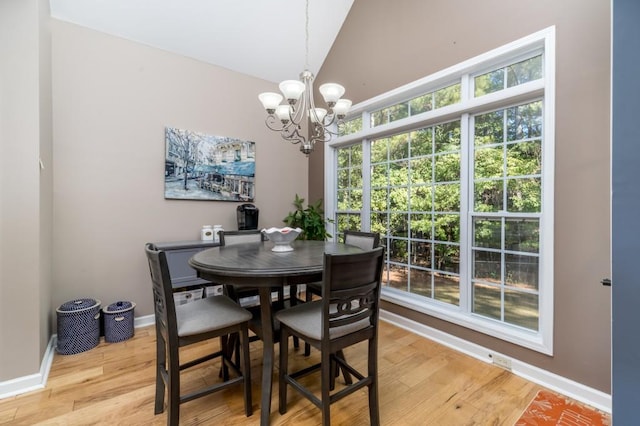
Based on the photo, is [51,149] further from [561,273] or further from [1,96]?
[561,273]

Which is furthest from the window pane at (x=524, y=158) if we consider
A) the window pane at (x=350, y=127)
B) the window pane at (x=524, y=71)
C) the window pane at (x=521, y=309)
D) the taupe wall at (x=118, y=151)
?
the taupe wall at (x=118, y=151)

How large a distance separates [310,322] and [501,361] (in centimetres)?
174

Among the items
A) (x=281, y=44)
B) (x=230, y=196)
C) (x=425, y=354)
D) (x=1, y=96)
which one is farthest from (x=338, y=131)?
Answer: (x=1, y=96)

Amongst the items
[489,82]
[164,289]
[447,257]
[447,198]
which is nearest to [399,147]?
[447,198]

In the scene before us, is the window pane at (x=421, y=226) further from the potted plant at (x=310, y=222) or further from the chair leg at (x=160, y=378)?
the chair leg at (x=160, y=378)

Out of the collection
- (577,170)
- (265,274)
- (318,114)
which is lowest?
(265,274)

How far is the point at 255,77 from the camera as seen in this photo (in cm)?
397

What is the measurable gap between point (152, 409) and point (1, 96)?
2.29 meters

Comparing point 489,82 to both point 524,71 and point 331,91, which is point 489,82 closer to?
point 524,71

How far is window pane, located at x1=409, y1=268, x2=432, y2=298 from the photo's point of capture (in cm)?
305

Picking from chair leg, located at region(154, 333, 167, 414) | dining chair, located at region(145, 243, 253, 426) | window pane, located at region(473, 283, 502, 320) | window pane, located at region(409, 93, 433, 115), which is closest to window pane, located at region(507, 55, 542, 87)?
window pane, located at region(409, 93, 433, 115)

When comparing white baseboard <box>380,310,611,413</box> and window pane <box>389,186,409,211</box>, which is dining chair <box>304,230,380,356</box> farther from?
white baseboard <box>380,310,611,413</box>

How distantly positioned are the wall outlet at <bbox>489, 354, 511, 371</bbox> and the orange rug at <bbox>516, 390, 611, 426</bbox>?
1.04ft

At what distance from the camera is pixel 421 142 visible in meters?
3.09
